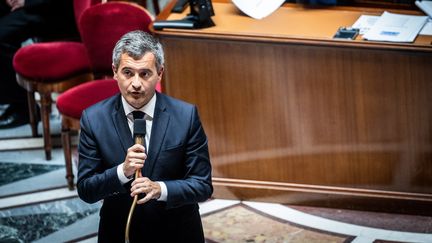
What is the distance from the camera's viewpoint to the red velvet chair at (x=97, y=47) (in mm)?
5160

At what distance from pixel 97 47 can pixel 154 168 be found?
8.79ft

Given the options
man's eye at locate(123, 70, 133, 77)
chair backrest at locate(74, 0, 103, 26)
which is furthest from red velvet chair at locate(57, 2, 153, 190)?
man's eye at locate(123, 70, 133, 77)

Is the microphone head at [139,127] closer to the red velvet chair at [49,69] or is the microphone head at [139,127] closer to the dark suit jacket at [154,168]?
the dark suit jacket at [154,168]

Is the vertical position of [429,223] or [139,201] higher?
[139,201]

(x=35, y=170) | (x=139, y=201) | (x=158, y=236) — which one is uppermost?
(x=139, y=201)

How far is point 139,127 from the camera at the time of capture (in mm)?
2711

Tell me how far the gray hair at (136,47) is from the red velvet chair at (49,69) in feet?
A: 9.54

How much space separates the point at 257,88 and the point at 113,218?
2.13 meters

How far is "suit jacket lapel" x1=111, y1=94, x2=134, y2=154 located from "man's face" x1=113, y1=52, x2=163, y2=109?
63mm

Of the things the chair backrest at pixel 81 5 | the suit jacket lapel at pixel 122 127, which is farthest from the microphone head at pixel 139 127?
the chair backrest at pixel 81 5

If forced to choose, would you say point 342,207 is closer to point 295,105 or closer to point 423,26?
point 295,105

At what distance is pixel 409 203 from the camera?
192 inches

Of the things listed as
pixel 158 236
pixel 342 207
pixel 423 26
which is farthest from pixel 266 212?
pixel 158 236

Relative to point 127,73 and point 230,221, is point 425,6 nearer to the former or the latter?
point 230,221
